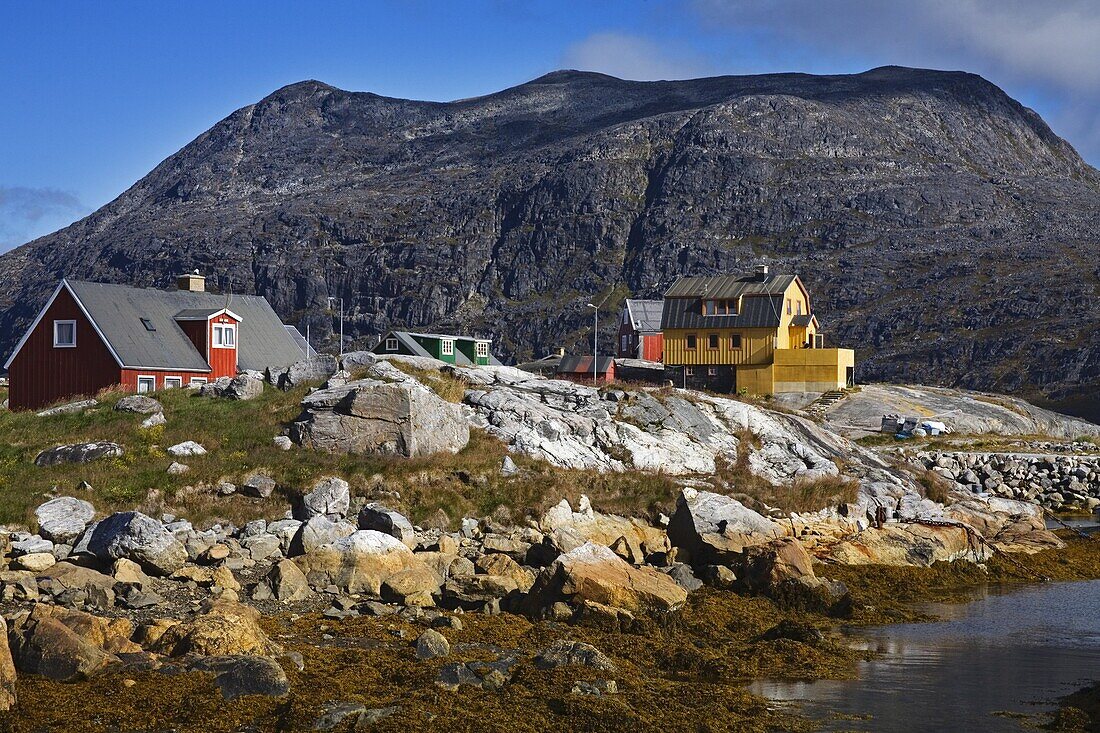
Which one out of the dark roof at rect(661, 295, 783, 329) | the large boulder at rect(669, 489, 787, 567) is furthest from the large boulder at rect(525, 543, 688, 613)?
the dark roof at rect(661, 295, 783, 329)

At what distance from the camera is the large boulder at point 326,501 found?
32.5m

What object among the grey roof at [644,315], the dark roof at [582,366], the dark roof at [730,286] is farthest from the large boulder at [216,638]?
the grey roof at [644,315]

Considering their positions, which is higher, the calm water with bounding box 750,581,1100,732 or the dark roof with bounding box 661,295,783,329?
the dark roof with bounding box 661,295,783,329

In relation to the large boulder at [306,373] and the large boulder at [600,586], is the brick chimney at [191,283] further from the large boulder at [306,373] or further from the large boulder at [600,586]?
the large boulder at [600,586]

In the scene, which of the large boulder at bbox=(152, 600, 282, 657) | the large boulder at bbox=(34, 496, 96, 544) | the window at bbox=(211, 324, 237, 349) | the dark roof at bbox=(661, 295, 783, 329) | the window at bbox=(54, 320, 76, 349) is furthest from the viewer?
the dark roof at bbox=(661, 295, 783, 329)

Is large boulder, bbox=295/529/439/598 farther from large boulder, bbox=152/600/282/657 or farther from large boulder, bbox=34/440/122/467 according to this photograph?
large boulder, bbox=34/440/122/467

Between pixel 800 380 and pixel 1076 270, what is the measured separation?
10079 centimetres

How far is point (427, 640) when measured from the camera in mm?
21875

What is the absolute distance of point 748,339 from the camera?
82250 mm

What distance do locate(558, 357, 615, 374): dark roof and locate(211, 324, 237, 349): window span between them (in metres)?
41.3

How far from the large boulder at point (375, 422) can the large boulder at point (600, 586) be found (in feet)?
36.4

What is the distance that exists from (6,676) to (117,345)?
38909 millimetres

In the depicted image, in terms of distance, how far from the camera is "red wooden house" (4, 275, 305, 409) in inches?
2147

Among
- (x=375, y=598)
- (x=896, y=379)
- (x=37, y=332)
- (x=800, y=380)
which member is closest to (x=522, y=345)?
(x=896, y=379)
